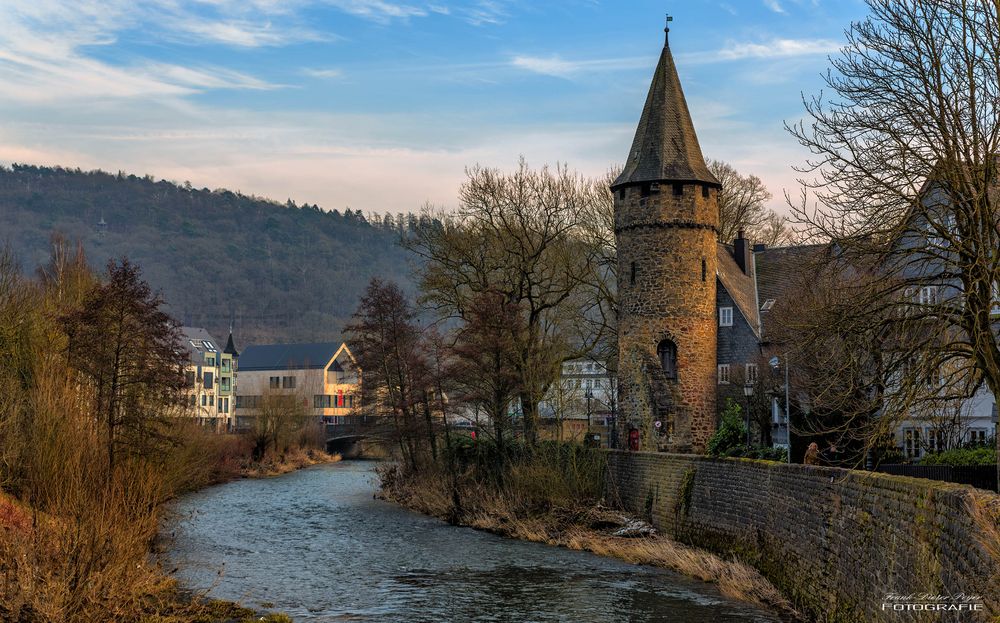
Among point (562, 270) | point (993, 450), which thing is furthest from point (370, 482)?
point (993, 450)

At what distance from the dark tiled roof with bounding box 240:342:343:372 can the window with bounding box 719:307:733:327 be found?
81948mm

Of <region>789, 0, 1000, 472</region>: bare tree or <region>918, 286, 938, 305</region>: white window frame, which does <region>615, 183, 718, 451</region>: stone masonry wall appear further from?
<region>789, 0, 1000, 472</region>: bare tree

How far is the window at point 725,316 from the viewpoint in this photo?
46156mm

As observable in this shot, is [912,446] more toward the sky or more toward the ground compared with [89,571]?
more toward the sky

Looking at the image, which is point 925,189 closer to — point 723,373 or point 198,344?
point 723,373

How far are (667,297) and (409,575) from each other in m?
19.0

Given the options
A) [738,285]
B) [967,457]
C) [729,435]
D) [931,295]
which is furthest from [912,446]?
[738,285]

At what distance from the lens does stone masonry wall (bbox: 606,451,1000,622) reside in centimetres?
1263

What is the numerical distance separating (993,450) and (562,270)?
24354 mm

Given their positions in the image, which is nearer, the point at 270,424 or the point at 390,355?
the point at 390,355

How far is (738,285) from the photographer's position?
48.7m

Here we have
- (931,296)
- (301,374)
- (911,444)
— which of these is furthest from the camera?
(301,374)

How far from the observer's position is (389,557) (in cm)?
2880

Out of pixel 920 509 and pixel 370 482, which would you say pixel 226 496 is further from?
pixel 920 509
